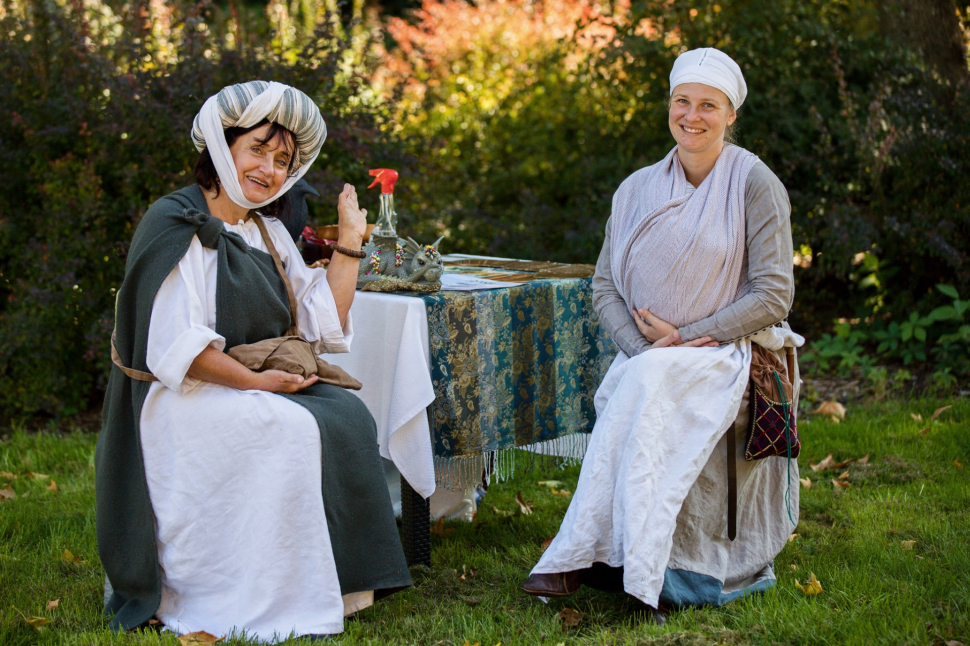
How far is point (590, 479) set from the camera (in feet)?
9.74

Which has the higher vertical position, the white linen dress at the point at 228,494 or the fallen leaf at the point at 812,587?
the white linen dress at the point at 228,494

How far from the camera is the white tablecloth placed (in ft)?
10.6

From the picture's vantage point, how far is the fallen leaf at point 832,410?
5.09 metres

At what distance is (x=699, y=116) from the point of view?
312cm

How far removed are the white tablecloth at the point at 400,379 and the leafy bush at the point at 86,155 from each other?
1949 mm

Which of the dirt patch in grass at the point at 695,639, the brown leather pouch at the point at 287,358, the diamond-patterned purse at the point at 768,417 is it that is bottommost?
the dirt patch in grass at the point at 695,639

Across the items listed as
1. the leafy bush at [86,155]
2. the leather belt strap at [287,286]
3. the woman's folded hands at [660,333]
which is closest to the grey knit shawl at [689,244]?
the woman's folded hands at [660,333]

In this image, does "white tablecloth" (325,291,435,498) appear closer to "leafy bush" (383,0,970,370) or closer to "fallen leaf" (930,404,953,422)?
"leafy bush" (383,0,970,370)

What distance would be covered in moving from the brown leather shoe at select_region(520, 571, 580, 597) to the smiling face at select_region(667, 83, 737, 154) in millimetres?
1441

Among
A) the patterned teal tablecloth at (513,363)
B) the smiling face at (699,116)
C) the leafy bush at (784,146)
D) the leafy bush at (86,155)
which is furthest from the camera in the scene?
the leafy bush at (784,146)

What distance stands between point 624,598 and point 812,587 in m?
0.59

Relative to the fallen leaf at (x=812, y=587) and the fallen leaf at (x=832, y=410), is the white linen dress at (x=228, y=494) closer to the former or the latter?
the fallen leaf at (x=812, y=587)

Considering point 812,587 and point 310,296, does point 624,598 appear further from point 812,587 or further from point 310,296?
point 310,296

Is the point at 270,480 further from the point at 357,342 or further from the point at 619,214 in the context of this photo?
the point at 619,214
